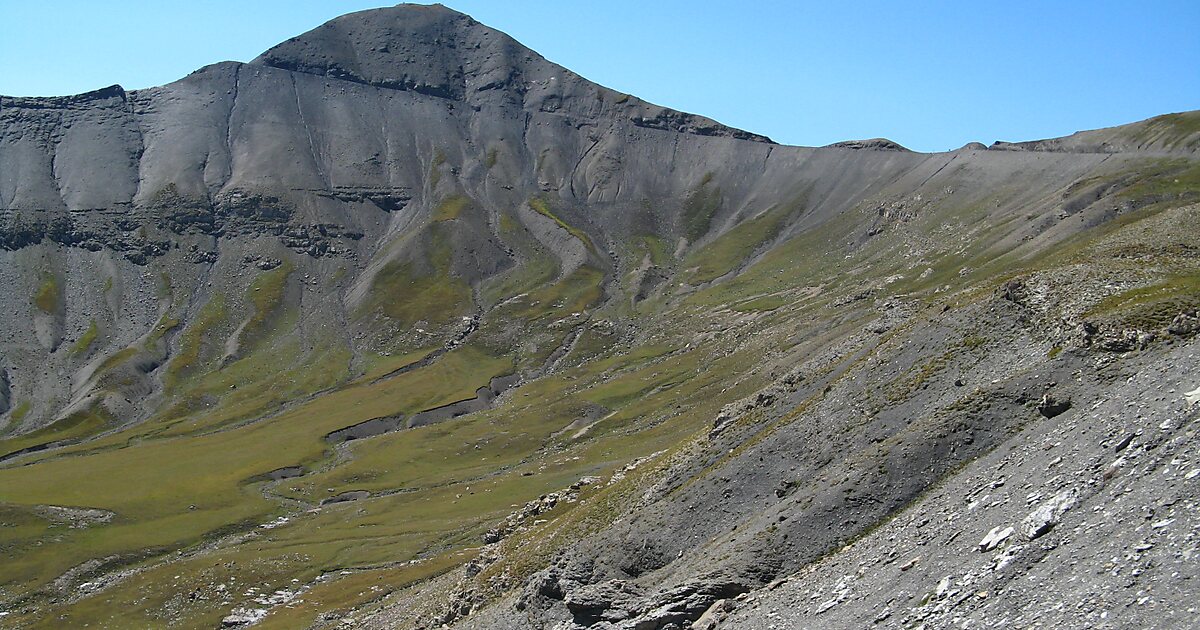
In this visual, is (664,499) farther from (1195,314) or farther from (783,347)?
(783,347)

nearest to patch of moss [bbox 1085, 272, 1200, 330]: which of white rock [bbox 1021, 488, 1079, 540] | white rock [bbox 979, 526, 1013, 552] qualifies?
white rock [bbox 1021, 488, 1079, 540]

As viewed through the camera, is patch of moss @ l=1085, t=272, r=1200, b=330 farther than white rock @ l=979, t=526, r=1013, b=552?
Yes

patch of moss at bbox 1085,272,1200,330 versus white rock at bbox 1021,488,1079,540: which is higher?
patch of moss at bbox 1085,272,1200,330

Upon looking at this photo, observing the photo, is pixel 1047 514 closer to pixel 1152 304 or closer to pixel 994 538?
pixel 994 538

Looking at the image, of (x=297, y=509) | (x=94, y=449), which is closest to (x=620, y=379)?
(x=297, y=509)

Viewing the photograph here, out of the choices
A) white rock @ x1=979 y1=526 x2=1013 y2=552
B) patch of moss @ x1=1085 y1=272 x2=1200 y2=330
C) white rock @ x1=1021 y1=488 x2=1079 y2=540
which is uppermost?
patch of moss @ x1=1085 y1=272 x2=1200 y2=330

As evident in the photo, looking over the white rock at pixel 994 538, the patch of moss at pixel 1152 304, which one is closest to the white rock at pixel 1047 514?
the white rock at pixel 994 538

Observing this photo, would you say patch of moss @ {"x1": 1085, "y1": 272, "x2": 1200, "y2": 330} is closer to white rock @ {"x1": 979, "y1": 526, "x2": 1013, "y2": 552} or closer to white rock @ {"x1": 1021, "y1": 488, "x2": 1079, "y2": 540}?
white rock @ {"x1": 1021, "y1": 488, "x2": 1079, "y2": 540}

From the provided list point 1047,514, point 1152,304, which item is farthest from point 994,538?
point 1152,304

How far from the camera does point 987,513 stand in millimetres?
34938

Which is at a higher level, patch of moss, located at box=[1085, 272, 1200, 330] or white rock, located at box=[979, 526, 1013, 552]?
patch of moss, located at box=[1085, 272, 1200, 330]

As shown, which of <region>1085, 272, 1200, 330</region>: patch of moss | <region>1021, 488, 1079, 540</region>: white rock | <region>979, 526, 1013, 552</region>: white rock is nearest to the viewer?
<region>1021, 488, 1079, 540</region>: white rock

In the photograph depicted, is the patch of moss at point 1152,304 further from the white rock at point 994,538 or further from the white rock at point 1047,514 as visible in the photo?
the white rock at point 994,538

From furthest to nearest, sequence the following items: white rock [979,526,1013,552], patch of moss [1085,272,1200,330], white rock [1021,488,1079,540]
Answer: patch of moss [1085,272,1200,330] → white rock [979,526,1013,552] → white rock [1021,488,1079,540]
